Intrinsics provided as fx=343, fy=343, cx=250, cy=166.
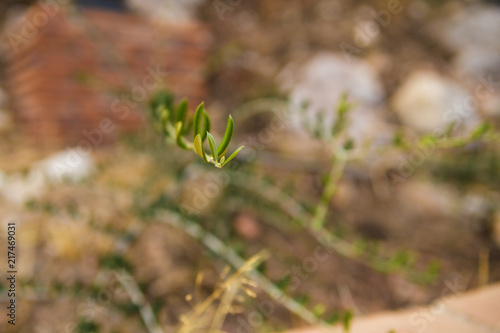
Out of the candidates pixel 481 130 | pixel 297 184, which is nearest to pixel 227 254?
pixel 481 130

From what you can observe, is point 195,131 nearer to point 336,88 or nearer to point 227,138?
point 227,138

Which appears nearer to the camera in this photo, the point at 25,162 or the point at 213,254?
the point at 213,254

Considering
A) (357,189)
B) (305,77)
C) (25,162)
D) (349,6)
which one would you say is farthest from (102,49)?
(349,6)

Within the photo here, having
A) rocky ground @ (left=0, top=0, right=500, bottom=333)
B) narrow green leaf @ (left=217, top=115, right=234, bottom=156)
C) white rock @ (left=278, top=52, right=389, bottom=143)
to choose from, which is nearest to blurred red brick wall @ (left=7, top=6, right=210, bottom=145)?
rocky ground @ (left=0, top=0, right=500, bottom=333)

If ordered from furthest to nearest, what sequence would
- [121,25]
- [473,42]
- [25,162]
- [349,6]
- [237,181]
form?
[349,6], [473,42], [121,25], [25,162], [237,181]

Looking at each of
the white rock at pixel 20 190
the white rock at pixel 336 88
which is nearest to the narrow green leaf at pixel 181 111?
the white rock at pixel 20 190

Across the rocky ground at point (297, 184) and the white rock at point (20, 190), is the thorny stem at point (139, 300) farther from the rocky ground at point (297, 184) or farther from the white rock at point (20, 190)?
the white rock at point (20, 190)

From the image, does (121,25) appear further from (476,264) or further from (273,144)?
(476,264)
